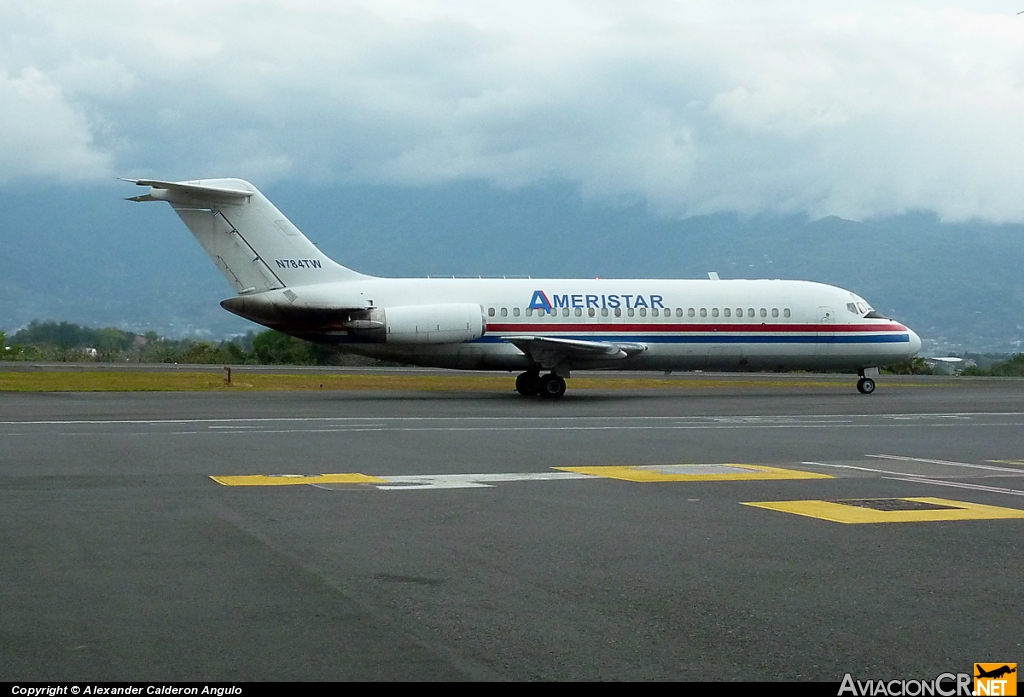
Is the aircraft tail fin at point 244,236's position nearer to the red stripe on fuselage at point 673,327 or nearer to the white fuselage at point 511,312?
the white fuselage at point 511,312

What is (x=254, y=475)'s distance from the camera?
546 inches

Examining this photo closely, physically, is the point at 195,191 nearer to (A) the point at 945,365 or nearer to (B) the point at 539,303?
(B) the point at 539,303

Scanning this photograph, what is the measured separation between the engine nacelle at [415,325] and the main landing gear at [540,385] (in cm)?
255

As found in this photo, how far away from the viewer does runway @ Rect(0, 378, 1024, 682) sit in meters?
6.04

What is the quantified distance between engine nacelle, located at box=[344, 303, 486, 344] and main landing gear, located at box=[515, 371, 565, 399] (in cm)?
255

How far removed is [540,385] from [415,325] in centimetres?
399

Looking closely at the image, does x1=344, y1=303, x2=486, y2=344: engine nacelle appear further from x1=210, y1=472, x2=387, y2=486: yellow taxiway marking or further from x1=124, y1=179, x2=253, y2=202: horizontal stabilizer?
x1=210, y1=472, x2=387, y2=486: yellow taxiway marking

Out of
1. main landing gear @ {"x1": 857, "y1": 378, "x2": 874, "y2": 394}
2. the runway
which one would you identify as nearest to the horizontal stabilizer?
the runway

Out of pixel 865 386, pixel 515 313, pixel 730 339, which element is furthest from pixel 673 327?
pixel 865 386

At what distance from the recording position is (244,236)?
108 feet

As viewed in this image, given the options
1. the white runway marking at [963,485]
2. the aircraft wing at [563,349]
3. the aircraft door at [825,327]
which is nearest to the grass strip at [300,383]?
the aircraft wing at [563,349]

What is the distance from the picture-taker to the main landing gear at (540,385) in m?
33.8

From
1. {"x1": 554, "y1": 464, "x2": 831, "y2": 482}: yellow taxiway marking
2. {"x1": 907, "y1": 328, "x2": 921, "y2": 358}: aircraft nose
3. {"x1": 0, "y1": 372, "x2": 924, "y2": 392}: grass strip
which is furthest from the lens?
{"x1": 907, "y1": 328, "x2": 921, "y2": 358}: aircraft nose

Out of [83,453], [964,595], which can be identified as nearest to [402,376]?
[83,453]
